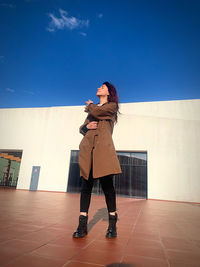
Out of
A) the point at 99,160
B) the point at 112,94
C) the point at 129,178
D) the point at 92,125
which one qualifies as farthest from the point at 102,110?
the point at 129,178

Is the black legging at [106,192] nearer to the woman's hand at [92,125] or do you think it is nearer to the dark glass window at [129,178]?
the woman's hand at [92,125]

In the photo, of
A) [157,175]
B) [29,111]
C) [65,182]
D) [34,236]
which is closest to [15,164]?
[29,111]

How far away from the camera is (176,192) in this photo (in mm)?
9945

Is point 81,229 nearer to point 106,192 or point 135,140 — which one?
point 106,192

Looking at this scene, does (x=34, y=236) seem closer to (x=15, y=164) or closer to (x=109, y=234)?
(x=109, y=234)

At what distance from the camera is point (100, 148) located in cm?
171

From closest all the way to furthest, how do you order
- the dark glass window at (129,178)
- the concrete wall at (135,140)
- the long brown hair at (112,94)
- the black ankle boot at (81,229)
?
the black ankle boot at (81,229), the long brown hair at (112,94), the concrete wall at (135,140), the dark glass window at (129,178)

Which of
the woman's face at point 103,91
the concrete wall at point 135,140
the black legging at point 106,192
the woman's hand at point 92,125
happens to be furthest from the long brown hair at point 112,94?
the concrete wall at point 135,140

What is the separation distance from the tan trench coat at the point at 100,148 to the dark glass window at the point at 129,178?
956 centimetres

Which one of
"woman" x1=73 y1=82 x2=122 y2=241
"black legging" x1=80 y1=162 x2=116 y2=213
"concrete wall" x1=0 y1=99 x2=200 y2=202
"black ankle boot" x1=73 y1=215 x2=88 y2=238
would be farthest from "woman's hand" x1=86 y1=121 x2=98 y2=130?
"concrete wall" x1=0 y1=99 x2=200 y2=202

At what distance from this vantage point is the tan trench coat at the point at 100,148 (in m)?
1.64

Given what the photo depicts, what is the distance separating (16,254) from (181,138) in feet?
36.4

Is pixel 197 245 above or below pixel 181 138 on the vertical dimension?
below

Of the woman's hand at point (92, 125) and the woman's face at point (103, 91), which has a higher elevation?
the woman's face at point (103, 91)
